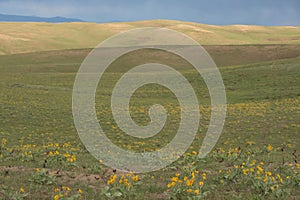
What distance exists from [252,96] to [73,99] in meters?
21.7

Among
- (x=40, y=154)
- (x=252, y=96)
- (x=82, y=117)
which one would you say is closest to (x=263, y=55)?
(x=252, y=96)

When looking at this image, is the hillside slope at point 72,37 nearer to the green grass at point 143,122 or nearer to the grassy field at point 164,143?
the grassy field at point 164,143

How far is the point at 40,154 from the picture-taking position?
14516mm

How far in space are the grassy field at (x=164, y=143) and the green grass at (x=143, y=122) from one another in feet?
0.12

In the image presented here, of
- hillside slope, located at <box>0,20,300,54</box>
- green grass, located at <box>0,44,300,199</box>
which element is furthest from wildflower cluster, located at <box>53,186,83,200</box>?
hillside slope, located at <box>0,20,300,54</box>

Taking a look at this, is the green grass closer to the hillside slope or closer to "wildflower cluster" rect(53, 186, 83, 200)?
"wildflower cluster" rect(53, 186, 83, 200)

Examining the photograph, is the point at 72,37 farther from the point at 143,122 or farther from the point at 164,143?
the point at 164,143

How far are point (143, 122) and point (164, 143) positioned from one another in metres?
7.41

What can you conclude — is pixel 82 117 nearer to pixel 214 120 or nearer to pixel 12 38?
pixel 214 120

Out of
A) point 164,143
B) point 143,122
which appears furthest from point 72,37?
point 164,143

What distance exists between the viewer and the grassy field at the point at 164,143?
8.70 m

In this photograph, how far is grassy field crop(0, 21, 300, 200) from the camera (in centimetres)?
870

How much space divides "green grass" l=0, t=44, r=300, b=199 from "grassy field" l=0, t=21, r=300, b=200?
0.04 m

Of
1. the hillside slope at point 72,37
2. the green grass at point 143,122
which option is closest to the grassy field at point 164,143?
the green grass at point 143,122
